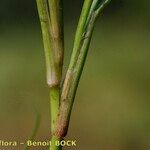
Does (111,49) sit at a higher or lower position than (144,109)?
higher

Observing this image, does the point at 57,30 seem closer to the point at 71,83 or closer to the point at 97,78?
the point at 71,83

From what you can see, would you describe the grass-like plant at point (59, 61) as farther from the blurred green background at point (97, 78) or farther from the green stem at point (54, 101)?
the blurred green background at point (97, 78)

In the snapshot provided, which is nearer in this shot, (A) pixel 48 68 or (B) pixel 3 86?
(A) pixel 48 68

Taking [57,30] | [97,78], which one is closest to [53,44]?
[57,30]

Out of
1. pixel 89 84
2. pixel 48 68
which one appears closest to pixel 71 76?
pixel 48 68

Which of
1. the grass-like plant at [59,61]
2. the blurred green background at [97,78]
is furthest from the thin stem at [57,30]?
the blurred green background at [97,78]

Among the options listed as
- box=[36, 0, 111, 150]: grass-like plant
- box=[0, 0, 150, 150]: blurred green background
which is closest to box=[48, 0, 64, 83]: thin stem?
box=[36, 0, 111, 150]: grass-like plant

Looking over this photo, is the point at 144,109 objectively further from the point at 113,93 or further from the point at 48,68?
the point at 48,68
